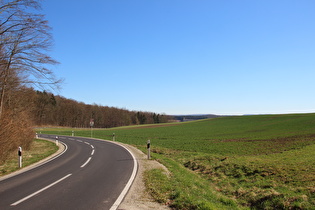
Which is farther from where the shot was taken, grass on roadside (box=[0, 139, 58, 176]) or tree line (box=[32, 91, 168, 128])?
tree line (box=[32, 91, 168, 128])

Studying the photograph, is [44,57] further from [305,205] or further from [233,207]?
[305,205]

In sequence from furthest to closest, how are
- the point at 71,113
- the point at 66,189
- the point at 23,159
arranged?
the point at 71,113 → the point at 23,159 → the point at 66,189

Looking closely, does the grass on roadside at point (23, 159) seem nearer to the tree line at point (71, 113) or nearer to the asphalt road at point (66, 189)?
the asphalt road at point (66, 189)

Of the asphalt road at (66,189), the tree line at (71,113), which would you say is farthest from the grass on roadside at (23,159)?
the tree line at (71,113)

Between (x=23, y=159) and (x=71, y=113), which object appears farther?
(x=71, y=113)

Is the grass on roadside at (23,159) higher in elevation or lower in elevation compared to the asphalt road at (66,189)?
lower

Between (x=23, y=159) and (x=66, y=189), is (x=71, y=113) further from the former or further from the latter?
(x=66, y=189)

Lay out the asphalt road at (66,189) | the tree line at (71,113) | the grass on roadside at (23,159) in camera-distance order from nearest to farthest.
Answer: the asphalt road at (66,189)
the grass on roadside at (23,159)
the tree line at (71,113)

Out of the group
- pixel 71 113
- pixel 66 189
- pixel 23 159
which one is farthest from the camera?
pixel 71 113

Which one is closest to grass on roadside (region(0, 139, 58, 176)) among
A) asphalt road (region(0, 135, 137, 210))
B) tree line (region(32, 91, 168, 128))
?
asphalt road (region(0, 135, 137, 210))

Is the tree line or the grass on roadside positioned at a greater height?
the tree line

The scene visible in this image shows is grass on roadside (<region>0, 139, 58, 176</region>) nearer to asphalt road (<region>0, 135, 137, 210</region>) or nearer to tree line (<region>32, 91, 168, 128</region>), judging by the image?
asphalt road (<region>0, 135, 137, 210</region>)

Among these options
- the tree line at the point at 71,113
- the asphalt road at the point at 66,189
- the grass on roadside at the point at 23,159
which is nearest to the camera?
the asphalt road at the point at 66,189

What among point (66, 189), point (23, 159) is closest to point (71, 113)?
point (23, 159)
